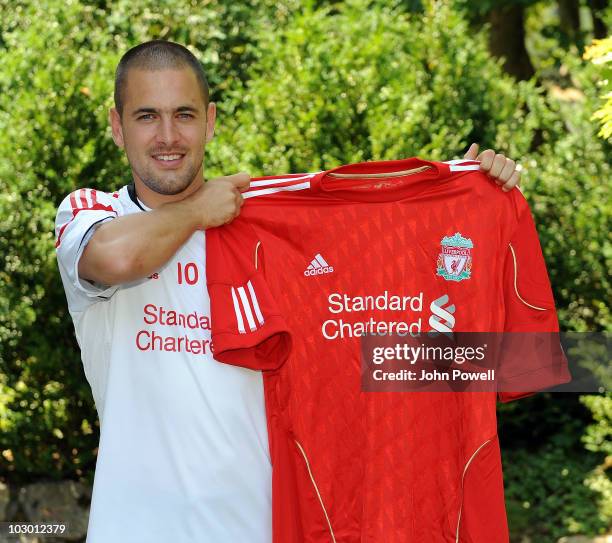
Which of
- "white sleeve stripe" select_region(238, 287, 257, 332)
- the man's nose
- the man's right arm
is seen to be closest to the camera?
the man's right arm

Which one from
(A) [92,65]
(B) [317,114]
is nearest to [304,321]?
(B) [317,114]

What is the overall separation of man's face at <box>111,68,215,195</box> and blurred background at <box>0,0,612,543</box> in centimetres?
275

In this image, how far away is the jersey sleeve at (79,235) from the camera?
3.15 m

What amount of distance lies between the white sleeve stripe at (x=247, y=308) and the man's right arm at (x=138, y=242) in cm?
30

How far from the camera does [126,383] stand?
3.24 meters

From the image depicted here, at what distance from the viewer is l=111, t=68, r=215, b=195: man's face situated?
3.30m

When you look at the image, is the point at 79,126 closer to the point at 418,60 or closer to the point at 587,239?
the point at 418,60

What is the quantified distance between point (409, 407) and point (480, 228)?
0.74 meters

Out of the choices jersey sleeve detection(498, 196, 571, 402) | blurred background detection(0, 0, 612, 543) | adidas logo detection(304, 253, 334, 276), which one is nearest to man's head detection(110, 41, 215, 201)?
adidas logo detection(304, 253, 334, 276)

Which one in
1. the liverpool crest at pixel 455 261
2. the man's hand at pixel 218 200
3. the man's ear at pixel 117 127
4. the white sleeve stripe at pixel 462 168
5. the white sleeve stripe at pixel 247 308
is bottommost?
the white sleeve stripe at pixel 247 308

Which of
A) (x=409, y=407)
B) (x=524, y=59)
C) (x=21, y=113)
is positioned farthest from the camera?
(x=524, y=59)

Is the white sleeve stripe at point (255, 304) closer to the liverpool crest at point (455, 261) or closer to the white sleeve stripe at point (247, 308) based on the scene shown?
the white sleeve stripe at point (247, 308)

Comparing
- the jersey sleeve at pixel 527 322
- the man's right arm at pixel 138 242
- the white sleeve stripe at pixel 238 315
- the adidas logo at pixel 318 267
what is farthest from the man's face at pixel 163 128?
the jersey sleeve at pixel 527 322

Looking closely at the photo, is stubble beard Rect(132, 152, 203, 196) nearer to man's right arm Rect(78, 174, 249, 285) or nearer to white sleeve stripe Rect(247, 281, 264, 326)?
man's right arm Rect(78, 174, 249, 285)
